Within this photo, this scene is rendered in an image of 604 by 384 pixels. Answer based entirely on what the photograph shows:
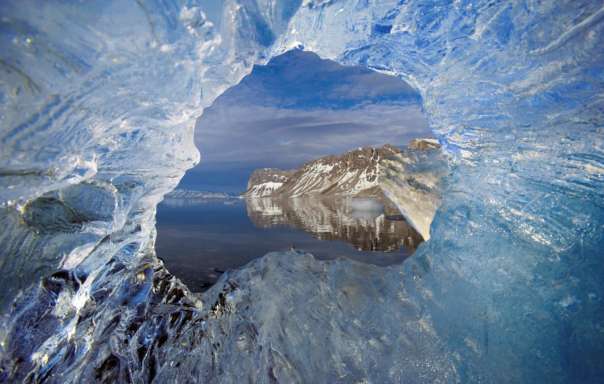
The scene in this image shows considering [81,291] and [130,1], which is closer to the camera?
[130,1]

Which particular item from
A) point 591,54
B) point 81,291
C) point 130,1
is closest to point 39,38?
point 130,1

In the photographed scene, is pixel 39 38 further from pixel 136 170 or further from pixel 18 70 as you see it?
pixel 136 170

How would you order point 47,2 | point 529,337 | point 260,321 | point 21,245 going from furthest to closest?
point 260,321 → point 529,337 → point 21,245 → point 47,2

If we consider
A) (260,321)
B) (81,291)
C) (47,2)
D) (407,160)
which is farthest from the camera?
(407,160)

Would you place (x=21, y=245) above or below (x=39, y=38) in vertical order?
below

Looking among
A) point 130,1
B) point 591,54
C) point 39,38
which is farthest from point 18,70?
point 591,54

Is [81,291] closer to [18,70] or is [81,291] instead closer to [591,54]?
[18,70]

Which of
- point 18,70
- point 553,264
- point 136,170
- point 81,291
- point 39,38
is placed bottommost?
point 553,264
